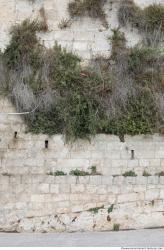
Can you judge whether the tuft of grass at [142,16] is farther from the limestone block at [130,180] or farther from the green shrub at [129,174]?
the limestone block at [130,180]

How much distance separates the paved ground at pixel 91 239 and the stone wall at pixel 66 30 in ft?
13.6

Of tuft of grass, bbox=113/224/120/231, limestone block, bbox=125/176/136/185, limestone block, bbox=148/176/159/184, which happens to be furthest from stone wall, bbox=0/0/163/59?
tuft of grass, bbox=113/224/120/231

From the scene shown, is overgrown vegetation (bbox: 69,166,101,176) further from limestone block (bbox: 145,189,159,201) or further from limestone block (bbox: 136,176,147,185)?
limestone block (bbox: 145,189,159,201)

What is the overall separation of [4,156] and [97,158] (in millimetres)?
2078

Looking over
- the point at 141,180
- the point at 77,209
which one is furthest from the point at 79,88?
the point at 77,209

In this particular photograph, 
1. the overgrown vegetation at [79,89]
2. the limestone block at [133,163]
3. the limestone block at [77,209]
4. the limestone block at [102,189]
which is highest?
the overgrown vegetation at [79,89]

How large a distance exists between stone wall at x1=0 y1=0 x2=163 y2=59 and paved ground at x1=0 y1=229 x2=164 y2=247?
13.6ft

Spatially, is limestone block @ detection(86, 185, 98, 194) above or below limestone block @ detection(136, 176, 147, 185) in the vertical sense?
below

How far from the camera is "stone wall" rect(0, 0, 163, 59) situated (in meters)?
11.4

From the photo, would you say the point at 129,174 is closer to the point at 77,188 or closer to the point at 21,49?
the point at 77,188

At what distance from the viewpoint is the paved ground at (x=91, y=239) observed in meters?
9.30

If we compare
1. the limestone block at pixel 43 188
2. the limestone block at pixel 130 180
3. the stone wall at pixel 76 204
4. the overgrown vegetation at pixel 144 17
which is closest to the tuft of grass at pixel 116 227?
the stone wall at pixel 76 204

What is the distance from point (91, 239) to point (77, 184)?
136 cm

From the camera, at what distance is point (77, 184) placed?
10.6m
